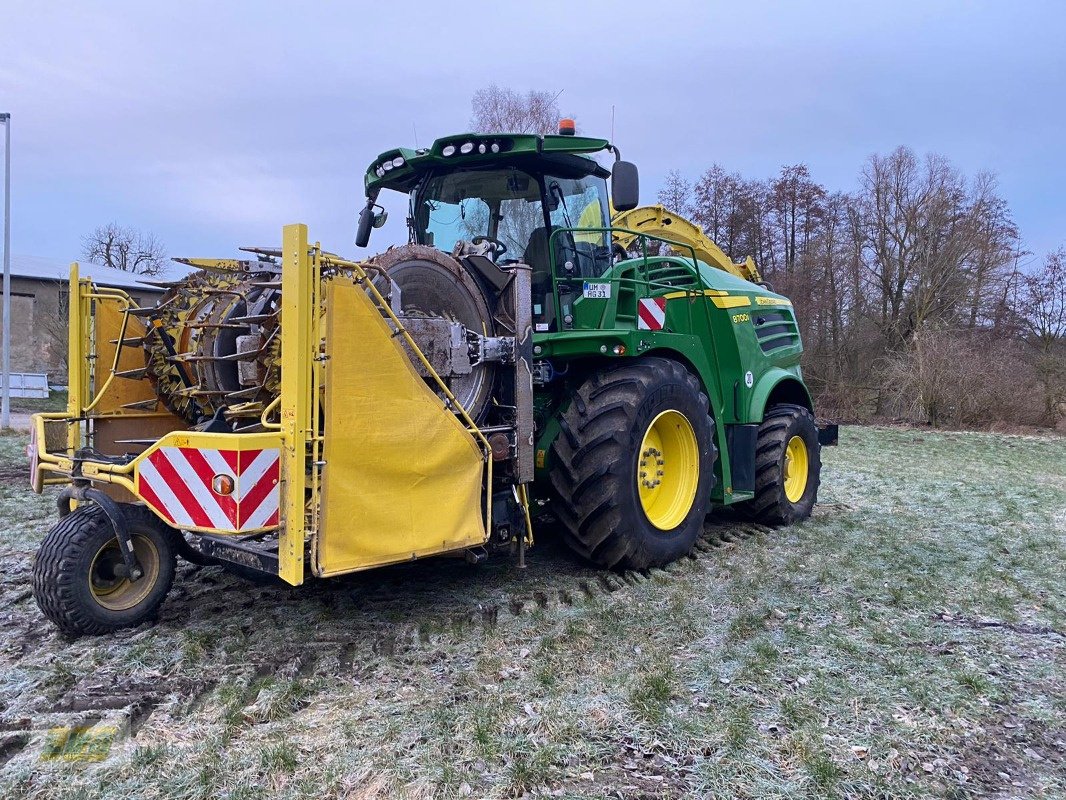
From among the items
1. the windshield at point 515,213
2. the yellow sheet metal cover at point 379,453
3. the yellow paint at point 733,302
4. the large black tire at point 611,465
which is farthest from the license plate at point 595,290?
the yellow sheet metal cover at point 379,453

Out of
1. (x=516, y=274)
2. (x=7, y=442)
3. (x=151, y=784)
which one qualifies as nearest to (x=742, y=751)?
(x=151, y=784)

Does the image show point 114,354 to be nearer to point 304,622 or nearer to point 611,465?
point 304,622

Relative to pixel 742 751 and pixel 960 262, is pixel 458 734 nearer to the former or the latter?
pixel 742 751

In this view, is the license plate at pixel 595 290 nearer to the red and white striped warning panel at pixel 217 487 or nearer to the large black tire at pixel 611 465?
the large black tire at pixel 611 465

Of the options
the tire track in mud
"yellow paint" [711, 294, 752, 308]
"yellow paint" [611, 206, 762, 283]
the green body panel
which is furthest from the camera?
"yellow paint" [611, 206, 762, 283]

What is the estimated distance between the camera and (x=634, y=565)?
4.78 meters

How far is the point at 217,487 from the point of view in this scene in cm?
329

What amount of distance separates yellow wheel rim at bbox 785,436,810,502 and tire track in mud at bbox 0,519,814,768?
1.95 meters

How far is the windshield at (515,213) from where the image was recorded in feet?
16.9

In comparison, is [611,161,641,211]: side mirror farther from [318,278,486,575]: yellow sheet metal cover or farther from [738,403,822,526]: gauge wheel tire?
[738,403,822,526]: gauge wheel tire

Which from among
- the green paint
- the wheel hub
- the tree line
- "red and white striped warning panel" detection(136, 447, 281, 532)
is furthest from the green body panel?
the tree line

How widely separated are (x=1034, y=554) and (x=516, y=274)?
14.0ft

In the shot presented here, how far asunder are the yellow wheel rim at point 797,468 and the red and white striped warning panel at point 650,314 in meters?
2.35

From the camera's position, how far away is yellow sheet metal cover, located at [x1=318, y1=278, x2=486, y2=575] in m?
3.34
